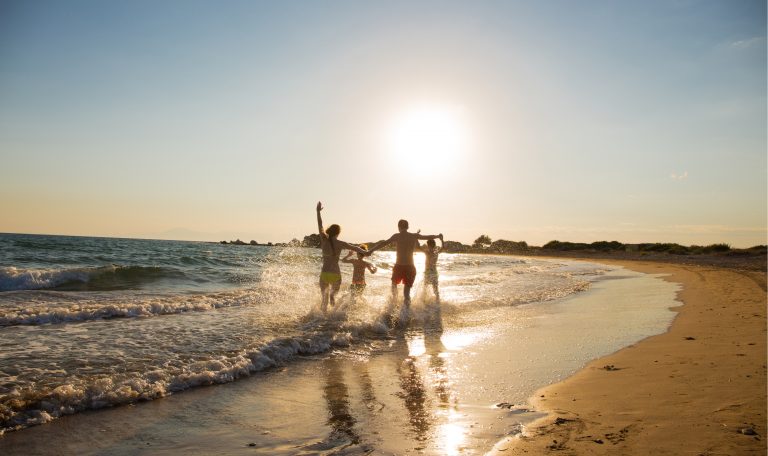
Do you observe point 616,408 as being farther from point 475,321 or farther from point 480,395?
point 475,321

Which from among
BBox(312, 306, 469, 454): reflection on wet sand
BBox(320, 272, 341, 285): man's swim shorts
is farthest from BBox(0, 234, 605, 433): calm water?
BBox(312, 306, 469, 454): reflection on wet sand

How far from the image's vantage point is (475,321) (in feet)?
34.0

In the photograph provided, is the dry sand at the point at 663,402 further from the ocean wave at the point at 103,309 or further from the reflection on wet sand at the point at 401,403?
the ocean wave at the point at 103,309

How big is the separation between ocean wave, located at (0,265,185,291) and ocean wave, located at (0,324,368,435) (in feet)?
37.1

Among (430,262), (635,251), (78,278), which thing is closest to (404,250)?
(430,262)

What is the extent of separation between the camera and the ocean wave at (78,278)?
14.7 m

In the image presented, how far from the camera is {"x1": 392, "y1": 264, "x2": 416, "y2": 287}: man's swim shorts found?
1152 centimetres

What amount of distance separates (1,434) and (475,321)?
27.7 feet

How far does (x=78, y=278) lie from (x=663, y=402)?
1842 centimetres

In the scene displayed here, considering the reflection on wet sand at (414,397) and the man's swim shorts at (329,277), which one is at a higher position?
the man's swim shorts at (329,277)

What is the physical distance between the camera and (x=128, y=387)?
5.02m

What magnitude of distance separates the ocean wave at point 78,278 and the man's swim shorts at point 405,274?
9.89 meters

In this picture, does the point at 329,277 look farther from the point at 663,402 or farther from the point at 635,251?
the point at 635,251

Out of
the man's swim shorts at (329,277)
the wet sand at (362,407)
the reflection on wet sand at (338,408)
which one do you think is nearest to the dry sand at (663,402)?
the wet sand at (362,407)
